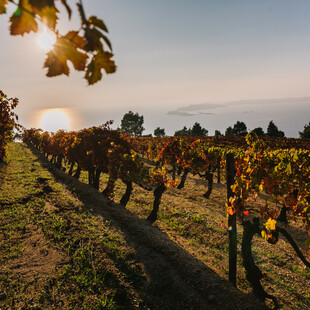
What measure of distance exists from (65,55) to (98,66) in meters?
0.16

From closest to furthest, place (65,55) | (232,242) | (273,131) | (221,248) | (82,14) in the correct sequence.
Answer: (82,14) < (65,55) < (232,242) < (221,248) < (273,131)

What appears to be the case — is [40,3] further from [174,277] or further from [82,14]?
[174,277]

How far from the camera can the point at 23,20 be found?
2.67 ft

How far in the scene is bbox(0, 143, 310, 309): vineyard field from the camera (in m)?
4.56

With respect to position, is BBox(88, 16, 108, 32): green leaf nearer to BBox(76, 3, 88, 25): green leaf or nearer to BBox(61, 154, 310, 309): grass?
BBox(76, 3, 88, 25): green leaf

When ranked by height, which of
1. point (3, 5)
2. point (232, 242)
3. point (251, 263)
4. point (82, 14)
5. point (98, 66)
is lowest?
point (251, 263)

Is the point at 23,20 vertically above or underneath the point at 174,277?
above

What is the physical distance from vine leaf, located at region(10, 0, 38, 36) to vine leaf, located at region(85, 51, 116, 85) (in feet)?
0.83

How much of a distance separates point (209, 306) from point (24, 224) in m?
6.45

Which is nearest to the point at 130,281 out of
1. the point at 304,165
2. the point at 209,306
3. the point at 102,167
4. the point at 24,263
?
the point at 209,306

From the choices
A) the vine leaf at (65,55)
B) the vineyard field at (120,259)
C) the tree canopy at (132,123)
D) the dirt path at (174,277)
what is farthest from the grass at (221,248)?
the tree canopy at (132,123)

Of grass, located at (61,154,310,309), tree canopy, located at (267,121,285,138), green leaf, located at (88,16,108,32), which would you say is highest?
green leaf, located at (88,16,108,32)

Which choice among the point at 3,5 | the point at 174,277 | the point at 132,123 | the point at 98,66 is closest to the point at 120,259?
the point at 174,277

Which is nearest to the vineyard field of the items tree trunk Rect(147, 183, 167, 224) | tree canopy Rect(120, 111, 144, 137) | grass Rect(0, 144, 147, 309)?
grass Rect(0, 144, 147, 309)
